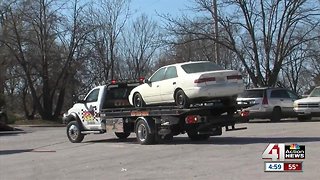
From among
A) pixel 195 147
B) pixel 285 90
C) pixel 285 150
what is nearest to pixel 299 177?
pixel 285 150

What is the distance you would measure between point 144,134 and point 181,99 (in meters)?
1.95

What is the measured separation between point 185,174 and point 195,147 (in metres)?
4.97

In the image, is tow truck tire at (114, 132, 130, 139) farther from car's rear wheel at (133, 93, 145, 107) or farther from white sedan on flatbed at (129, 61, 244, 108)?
white sedan on flatbed at (129, 61, 244, 108)

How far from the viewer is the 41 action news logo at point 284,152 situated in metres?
5.27

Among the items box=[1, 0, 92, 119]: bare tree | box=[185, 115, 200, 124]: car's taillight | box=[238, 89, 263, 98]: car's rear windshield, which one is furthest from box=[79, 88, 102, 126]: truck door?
box=[1, 0, 92, 119]: bare tree

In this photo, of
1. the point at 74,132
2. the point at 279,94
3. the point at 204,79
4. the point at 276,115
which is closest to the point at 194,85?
the point at 204,79

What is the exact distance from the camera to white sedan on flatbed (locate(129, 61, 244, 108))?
15.2 meters

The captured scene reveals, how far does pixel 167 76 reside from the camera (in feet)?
54.2

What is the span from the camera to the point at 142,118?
665 inches

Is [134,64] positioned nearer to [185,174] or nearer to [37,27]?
[37,27]

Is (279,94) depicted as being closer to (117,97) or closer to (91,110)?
(117,97)
